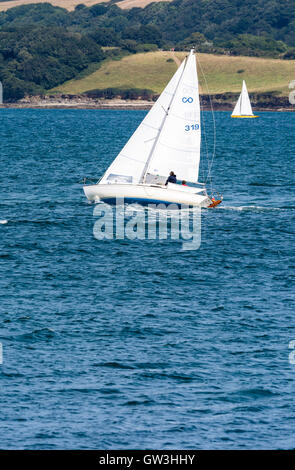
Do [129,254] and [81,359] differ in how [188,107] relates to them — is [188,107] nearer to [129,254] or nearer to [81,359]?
[129,254]

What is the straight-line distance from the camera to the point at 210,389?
30.0 m

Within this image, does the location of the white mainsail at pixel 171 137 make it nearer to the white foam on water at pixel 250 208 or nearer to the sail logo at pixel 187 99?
the sail logo at pixel 187 99

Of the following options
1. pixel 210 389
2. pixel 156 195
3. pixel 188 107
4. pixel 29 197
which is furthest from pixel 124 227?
pixel 210 389

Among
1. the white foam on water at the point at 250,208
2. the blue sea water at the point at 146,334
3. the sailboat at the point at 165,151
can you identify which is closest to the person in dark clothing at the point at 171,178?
the sailboat at the point at 165,151

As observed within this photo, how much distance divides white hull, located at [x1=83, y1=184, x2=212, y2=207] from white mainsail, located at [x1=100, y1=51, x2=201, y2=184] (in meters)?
1.43

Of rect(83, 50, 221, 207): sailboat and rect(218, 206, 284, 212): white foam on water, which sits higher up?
rect(83, 50, 221, 207): sailboat

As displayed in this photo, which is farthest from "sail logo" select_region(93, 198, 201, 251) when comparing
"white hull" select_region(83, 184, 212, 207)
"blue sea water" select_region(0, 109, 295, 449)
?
"blue sea water" select_region(0, 109, 295, 449)

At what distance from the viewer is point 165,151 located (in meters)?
65.2

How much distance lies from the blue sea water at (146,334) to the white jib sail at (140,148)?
4317mm

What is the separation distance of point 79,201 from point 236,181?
2241 centimetres

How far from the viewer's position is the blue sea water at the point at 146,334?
27219 millimetres

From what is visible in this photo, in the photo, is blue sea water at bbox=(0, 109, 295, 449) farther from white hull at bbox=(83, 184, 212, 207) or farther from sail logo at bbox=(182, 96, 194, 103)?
sail logo at bbox=(182, 96, 194, 103)

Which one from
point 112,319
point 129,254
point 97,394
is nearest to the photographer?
point 97,394

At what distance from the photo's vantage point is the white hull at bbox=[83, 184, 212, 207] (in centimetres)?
6278
